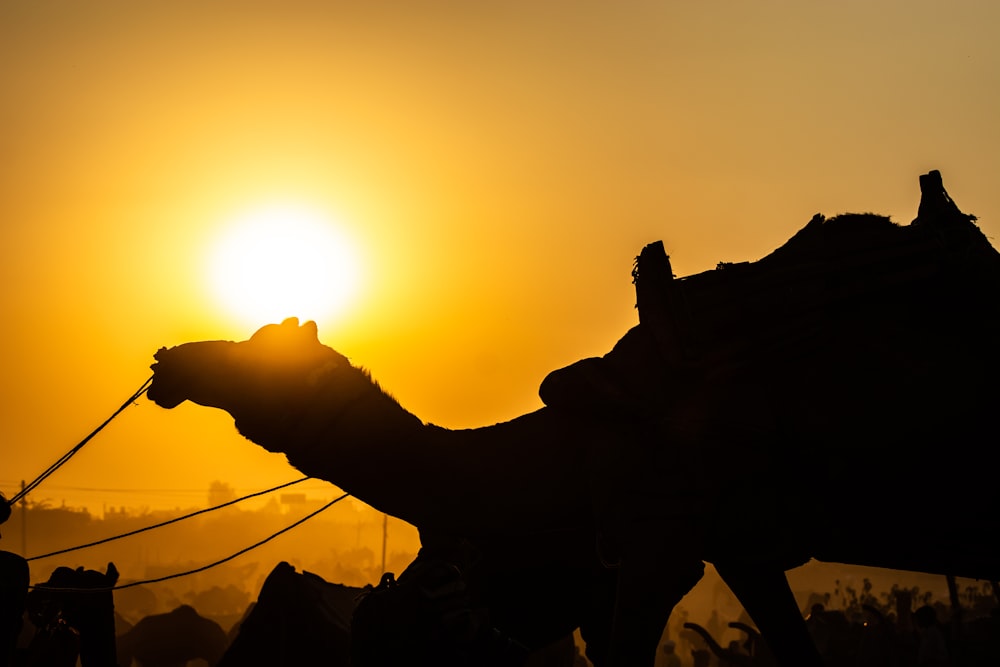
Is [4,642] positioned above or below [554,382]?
below

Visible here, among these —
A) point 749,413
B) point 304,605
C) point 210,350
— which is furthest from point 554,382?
point 304,605

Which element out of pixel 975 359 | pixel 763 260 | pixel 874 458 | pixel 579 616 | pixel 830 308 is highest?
pixel 763 260

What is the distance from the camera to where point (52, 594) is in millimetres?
11375

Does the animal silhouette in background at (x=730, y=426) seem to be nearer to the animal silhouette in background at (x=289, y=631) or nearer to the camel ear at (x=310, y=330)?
the camel ear at (x=310, y=330)

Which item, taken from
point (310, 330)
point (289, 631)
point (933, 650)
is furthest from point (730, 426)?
point (289, 631)

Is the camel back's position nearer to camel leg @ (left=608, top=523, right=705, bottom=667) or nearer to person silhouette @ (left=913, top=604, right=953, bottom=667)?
camel leg @ (left=608, top=523, right=705, bottom=667)

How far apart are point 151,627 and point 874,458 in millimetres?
30103

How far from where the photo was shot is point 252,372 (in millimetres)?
7520

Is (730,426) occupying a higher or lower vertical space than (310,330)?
lower

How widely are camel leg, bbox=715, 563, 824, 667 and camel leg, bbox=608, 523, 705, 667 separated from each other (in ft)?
3.21

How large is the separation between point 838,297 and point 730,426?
1098 millimetres

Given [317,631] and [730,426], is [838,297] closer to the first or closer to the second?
[730,426]

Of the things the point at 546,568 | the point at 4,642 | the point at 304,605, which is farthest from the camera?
the point at 304,605

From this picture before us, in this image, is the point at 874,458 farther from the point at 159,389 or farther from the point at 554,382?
the point at 159,389
